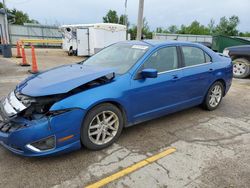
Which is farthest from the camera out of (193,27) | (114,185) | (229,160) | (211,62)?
(193,27)

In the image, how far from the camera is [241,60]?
9117 mm

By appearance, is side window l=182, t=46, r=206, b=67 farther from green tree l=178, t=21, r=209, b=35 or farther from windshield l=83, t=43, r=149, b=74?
green tree l=178, t=21, r=209, b=35

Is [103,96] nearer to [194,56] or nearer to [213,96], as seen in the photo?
[194,56]

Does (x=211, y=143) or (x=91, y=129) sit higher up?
(x=91, y=129)

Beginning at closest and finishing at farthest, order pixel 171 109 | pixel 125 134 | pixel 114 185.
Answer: pixel 114 185 → pixel 125 134 → pixel 171 109

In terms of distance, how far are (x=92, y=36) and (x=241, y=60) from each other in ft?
32.1

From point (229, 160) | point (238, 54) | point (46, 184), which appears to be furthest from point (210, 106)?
point (238, 54)

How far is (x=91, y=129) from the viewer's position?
119 inches

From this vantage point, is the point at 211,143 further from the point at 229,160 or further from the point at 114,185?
the point at 114,185

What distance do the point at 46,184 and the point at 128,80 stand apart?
5.70ft

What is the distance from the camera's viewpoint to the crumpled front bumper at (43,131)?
2.54m

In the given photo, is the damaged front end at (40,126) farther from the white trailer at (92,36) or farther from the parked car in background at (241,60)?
the white trailer at (92,36)

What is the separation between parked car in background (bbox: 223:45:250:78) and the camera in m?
8.98

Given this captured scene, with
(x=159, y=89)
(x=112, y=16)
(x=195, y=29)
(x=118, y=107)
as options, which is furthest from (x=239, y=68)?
(x=195, y=29)
